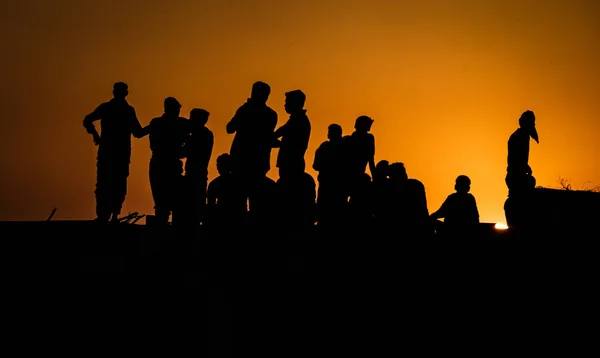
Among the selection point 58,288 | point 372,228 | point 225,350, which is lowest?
point 225,350

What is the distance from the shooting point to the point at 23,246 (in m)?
14.0

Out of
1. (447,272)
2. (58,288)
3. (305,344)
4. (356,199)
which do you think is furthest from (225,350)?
(356,199)

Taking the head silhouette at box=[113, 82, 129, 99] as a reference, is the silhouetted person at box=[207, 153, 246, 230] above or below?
below

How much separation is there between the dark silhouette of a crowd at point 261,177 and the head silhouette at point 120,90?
16 millimetres

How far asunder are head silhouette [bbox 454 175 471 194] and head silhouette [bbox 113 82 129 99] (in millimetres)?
5430

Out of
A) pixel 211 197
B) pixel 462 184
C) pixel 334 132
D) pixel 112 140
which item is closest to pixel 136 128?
pixel 112 140

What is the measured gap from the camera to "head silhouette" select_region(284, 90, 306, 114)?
1418 cm

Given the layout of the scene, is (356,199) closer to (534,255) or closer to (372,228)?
(372,228)

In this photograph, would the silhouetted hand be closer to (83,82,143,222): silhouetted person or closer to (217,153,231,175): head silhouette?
(83,82,143,222): silhouetted person

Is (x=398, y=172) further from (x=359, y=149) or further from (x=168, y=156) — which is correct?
(x=168, y=156)

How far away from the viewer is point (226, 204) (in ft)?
46.0

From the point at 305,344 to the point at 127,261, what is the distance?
3.13 meters

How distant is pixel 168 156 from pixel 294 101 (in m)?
2.22

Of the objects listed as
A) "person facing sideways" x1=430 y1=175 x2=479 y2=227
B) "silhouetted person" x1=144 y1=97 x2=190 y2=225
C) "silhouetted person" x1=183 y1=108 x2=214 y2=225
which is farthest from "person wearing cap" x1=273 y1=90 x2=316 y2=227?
"person facing sideways" x1=430 y1=175 x2=479 y2=227
